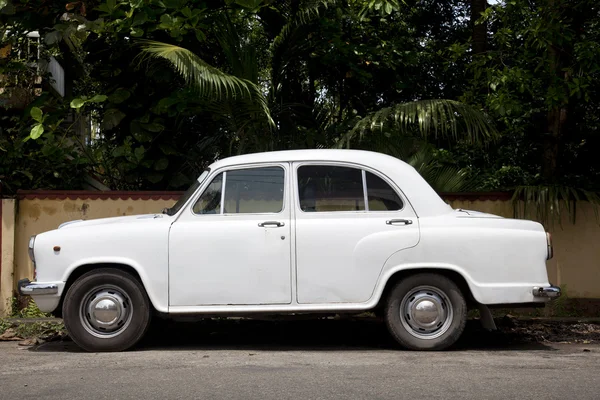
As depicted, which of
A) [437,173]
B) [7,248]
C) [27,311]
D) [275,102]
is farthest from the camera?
[275,102]

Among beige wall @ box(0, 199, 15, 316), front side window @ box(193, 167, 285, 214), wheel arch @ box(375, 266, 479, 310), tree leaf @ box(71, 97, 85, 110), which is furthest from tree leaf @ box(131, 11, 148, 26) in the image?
wheel arch @ box(375, 266, 479, 310)

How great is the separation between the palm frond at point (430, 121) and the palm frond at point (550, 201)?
81 cm

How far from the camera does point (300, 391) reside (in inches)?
233

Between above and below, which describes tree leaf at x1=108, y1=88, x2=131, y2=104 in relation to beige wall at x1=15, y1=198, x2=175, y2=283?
above

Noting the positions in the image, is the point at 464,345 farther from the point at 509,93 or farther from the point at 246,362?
the point at 509,93

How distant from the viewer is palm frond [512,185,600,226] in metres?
10.3

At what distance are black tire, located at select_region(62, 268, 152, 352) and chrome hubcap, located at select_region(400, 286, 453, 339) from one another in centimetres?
230

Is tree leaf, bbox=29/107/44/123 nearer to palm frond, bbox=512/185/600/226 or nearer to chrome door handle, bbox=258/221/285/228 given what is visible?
chrome door handle, bbox=258/221/285/228

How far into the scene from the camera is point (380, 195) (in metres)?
8.02

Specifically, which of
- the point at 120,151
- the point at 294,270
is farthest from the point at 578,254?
the point at 120,151

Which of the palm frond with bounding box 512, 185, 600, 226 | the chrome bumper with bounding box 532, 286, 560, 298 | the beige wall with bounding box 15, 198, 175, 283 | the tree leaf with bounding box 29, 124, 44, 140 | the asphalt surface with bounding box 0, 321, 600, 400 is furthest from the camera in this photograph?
the tree leaf with bounding box 29, 124, 44, 140

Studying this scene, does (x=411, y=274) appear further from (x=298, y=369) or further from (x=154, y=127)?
(x=154, y=127)

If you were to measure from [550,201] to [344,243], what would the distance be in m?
3.62

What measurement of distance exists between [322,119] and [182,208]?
473cm
